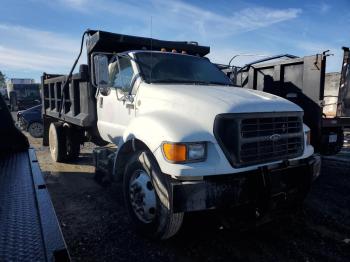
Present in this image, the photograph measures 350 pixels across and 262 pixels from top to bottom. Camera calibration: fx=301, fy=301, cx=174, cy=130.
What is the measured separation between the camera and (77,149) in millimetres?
7250

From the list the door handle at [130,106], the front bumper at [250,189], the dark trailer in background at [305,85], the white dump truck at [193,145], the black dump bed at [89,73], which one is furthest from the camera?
the dark trailer in background at [305,85]

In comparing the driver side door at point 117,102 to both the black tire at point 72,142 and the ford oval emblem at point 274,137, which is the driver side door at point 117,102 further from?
the black tire at point 72,142

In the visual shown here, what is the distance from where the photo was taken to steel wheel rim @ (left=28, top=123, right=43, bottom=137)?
40.7 feet

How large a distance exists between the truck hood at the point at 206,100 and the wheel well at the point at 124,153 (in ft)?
1.65

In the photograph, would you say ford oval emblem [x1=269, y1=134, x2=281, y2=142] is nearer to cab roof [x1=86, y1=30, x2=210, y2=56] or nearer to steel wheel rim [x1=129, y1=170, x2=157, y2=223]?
steel wheel rim [x1=129, y1=170, x2=157, y2=223]

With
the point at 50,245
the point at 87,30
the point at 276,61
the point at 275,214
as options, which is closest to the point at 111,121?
the point at 87,30

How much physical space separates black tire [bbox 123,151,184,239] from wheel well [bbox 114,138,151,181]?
0.10m

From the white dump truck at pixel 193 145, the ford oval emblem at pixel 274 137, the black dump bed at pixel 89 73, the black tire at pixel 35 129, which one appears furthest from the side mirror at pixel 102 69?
the black tire at pixel 35 129

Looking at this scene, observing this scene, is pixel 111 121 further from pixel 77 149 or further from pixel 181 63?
pixel 77 149

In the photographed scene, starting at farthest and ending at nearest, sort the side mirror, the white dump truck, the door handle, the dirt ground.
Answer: the side mirror → the door handle → the dirt ground → the white dump truck

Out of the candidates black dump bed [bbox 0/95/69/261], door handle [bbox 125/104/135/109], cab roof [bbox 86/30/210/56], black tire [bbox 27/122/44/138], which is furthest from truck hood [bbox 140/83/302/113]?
black tire [bbox 27/122/44/138]

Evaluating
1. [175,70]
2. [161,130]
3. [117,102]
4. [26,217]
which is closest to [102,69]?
[117,102]

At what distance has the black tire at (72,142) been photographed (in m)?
7.06

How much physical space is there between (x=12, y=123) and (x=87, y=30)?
2.19 metres
